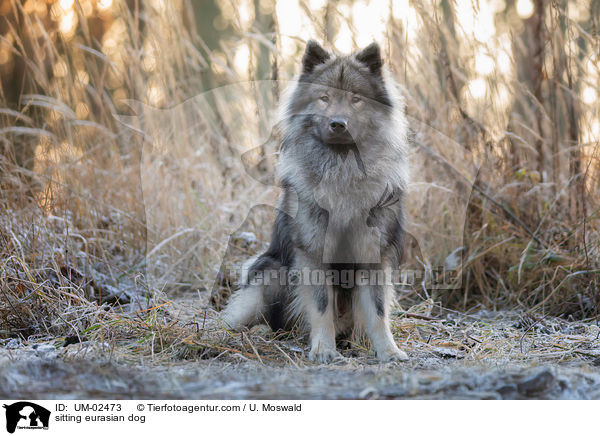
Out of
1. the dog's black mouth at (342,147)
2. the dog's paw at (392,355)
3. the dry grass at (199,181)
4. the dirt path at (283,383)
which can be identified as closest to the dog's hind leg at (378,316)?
the dog's paw at (392,355)

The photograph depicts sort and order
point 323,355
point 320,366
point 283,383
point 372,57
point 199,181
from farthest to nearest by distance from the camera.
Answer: point 199,181, point 372,57, point 323,355, point 320,366, point 283,383

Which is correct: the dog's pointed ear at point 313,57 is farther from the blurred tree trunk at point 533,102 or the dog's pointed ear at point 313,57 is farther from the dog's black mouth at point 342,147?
the blurred tree trunk at point 533,102

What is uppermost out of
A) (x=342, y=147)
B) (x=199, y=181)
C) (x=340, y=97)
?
(x=340, y=97)

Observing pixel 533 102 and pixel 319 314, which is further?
pixel 533 102

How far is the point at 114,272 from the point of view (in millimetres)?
3660

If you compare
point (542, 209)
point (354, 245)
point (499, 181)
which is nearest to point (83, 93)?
point (354, 245)

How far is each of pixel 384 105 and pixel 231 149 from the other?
2.20m

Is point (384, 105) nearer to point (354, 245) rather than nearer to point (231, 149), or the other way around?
point (354, 245)

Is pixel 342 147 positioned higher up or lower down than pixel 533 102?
lower down

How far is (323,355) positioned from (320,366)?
146 millimetres

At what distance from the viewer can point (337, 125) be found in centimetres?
263

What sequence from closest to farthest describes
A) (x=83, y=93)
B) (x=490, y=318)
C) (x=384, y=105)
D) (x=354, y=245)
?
(x=354, y=245) < (x=384, y=105) < (x=490, y=318) < (x=83, y=93)
